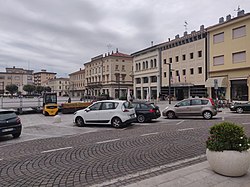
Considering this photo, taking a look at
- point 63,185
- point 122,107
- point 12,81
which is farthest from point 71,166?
point 12,81

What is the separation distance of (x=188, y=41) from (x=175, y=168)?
3912cm

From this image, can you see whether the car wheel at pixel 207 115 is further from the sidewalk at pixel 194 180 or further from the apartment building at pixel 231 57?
the apartment building at pixel 231 57

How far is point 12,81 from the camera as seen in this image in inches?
4688

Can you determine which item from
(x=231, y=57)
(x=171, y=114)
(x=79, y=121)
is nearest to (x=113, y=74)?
(x=231, y=57)

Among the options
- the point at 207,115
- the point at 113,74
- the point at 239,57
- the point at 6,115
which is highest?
the point at 113,74

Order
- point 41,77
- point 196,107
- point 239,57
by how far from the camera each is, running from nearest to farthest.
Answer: point 196,107 → point 239,57 → point 41,77

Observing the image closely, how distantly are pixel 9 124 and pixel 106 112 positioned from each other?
16.7 feet

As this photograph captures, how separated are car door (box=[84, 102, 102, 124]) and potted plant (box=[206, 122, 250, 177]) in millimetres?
9030

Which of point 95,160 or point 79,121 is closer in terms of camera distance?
point 95,160

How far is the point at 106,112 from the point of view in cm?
1284

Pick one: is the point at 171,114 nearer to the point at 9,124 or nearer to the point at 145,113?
the point at 145,113

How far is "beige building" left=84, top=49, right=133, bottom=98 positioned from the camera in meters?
75.6

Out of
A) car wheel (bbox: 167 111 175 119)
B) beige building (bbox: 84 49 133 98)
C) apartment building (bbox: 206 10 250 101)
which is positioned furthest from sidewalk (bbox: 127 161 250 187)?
beige building (bbox: 84 49 133 98)

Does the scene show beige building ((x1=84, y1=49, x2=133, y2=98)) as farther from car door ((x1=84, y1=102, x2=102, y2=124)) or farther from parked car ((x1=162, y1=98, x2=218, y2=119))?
car door ((x1=84, y1=102, x2=102, y2=124))
